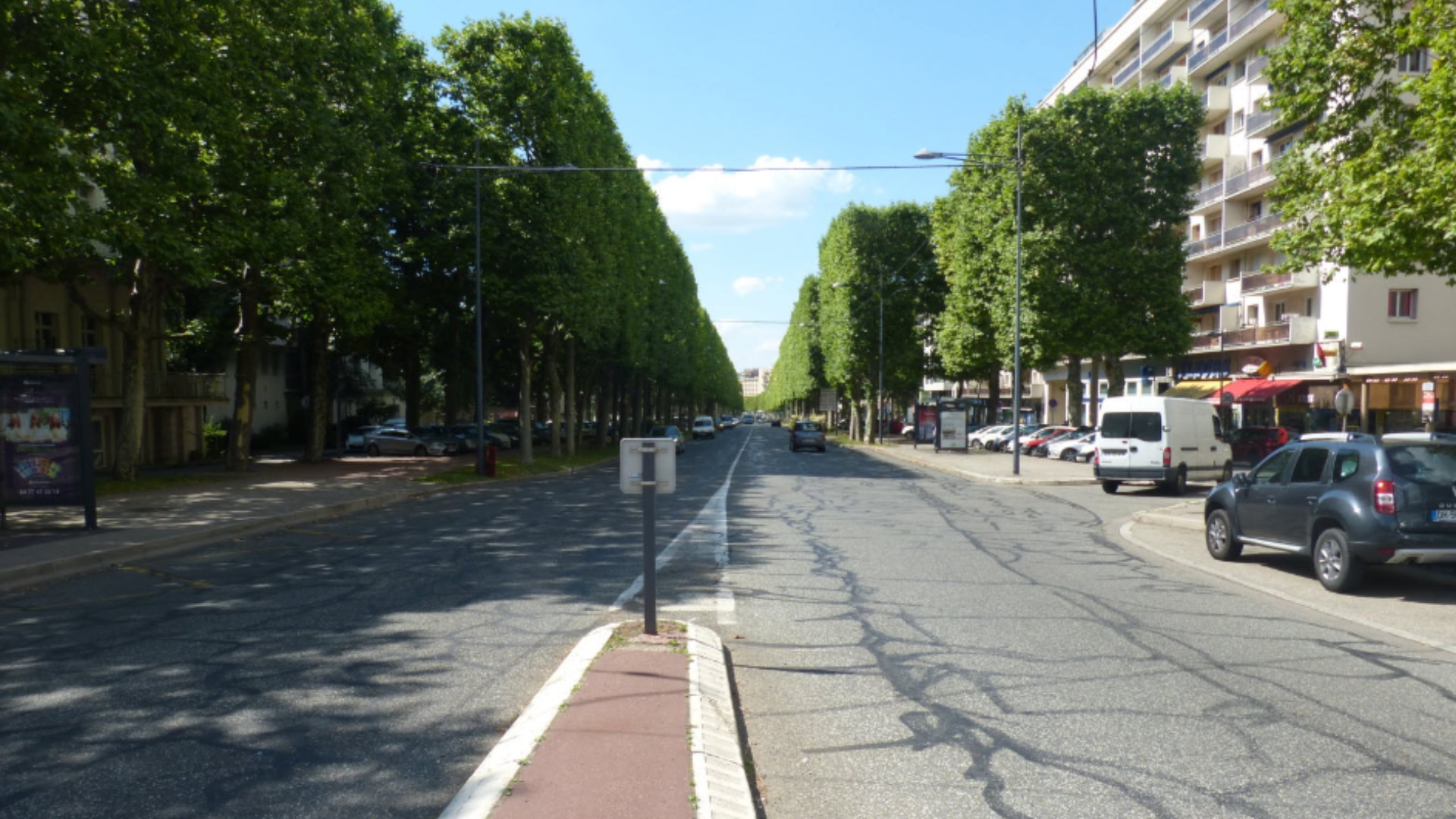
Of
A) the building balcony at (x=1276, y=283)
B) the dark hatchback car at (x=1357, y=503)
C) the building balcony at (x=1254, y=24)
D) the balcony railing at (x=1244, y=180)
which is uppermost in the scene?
the building balcony at (x=1254, y=24)

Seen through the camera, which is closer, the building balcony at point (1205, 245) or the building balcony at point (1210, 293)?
the building balcony at point (1205, 245)

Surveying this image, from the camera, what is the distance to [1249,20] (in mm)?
41750

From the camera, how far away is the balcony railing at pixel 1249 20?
40625 millimetres

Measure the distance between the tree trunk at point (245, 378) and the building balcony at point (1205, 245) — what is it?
1499 inches

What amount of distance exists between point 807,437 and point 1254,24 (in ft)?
88.1

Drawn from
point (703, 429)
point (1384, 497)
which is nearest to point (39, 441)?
point (1384, 497)

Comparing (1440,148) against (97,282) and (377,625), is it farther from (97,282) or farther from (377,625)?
(97,282)

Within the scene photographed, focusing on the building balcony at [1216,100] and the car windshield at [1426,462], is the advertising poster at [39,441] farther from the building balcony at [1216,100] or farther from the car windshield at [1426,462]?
the building balcony at [1216,100]

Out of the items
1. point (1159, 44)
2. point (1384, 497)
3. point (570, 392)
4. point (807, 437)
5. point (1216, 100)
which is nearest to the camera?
point (1384, 497)

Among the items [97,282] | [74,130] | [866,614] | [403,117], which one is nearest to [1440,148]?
[866,614]

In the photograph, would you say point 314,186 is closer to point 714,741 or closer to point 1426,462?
point 714,741

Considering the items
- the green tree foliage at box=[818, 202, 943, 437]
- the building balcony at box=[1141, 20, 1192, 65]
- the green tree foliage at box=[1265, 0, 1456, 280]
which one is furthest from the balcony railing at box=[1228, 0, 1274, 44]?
the green tree foliage at box=[1265, 0, 1456, 280]

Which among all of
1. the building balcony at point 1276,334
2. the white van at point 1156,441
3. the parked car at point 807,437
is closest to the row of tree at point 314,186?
the parked car at point 807,437

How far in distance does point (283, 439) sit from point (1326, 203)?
45.6 metres
